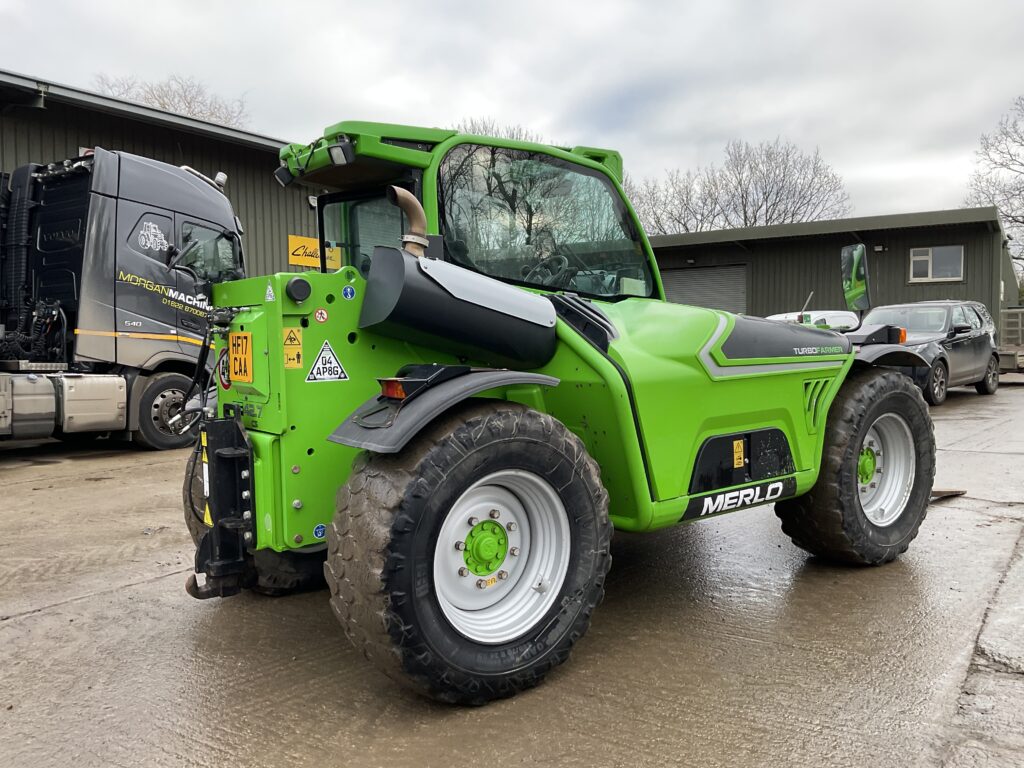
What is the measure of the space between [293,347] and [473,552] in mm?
1036

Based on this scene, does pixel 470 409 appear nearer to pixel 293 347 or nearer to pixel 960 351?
pixel 293 347

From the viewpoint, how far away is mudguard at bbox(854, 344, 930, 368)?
4488 mm

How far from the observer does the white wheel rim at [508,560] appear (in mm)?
2971

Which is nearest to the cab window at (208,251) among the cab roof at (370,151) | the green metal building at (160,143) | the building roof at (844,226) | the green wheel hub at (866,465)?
the green metal building at (160,143)

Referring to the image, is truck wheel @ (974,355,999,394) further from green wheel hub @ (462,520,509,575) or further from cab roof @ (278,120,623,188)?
green wheel hub @ (462,520,509,575)

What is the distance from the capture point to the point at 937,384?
45.1 ft

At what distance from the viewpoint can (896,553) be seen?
454 centimetres

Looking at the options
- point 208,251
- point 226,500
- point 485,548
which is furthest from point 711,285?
point 226,500

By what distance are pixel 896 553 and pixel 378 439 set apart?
10.7ft

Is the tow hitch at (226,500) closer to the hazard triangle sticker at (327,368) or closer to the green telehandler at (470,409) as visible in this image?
the green telehandler at (470,409)

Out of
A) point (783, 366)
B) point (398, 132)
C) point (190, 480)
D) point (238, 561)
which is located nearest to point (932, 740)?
point (783, 366)

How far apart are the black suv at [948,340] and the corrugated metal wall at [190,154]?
10492 mm

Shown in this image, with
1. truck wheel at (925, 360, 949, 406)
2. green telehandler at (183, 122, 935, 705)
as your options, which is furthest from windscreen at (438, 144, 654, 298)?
truck wheel at (925, 360, 949, 406)

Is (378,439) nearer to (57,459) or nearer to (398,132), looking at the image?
(398,132)
